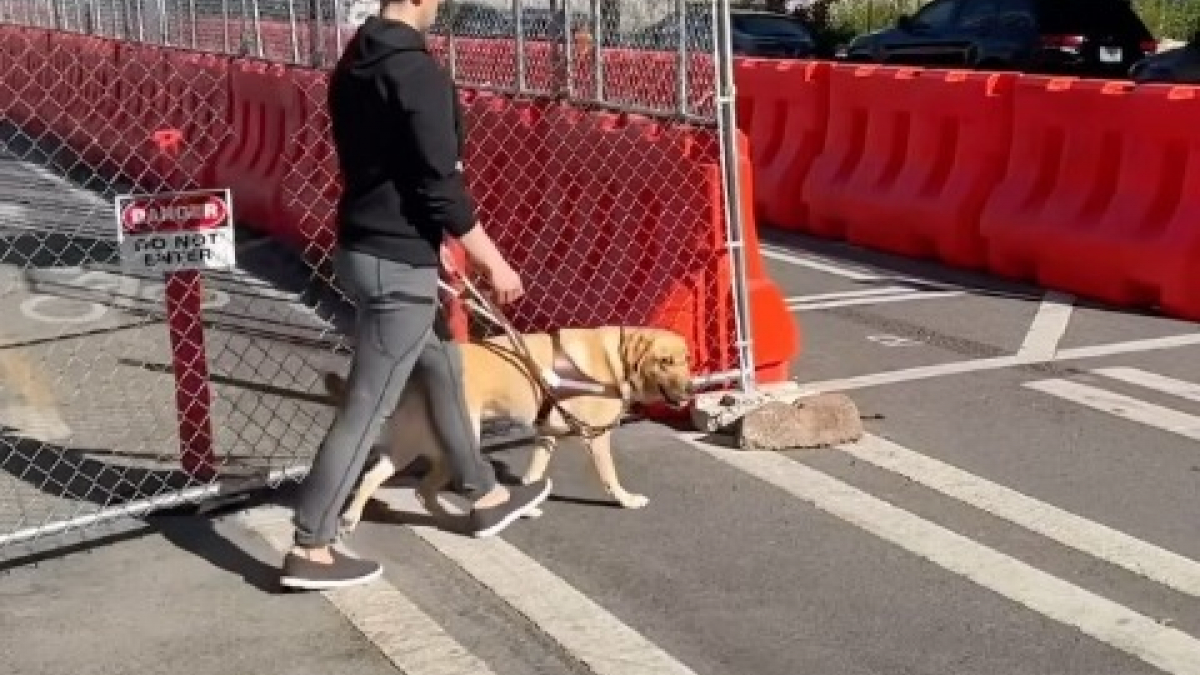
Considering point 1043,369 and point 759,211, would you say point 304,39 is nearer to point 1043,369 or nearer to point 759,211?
point 759,211

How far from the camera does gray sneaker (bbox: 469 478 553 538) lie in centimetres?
554

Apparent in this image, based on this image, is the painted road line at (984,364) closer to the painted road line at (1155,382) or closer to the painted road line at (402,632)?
the painted road line at (1155,382)

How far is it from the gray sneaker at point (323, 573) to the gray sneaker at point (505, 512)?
0.52m

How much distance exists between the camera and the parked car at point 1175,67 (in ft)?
55.8

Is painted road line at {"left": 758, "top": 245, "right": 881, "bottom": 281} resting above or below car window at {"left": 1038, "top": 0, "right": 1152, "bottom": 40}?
below

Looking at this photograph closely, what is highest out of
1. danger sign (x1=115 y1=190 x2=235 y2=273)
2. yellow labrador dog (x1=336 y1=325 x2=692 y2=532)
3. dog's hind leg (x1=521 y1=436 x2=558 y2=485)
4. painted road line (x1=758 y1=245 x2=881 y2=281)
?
danger sign (x1=115 y1=190 x2=235 y2=273)

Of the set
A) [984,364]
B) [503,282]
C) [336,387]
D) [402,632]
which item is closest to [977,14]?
[984,364]

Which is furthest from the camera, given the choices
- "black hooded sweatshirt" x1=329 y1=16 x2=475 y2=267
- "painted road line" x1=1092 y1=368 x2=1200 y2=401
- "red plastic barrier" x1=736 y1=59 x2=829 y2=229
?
"red plastic barrier" x1=736 y1=59 x2=829 y2=229

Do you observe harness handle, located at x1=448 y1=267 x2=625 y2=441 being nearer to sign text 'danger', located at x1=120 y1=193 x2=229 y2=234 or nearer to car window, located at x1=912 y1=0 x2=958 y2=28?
sign text 'danger', located at x1=120 y1=193 x2=229 y2=234

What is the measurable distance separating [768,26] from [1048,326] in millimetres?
17096

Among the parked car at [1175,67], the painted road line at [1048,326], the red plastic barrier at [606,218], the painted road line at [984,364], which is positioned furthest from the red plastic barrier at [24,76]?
the painted road line at [984,364]

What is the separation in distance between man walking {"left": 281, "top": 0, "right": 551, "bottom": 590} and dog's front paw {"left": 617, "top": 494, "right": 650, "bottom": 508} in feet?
2.89

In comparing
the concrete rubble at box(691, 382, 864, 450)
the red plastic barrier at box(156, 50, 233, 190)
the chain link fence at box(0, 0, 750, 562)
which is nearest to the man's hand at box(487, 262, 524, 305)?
the chain link fence at box(0, 0, 750, 562)

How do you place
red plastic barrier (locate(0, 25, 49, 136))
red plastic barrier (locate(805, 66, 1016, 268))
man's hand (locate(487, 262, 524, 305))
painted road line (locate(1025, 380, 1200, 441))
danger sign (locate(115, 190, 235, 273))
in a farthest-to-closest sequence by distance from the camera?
red plastic barrier (locate(0, 25, 49, 136))
red plastic barrier (locate(805, 66, 1016, 268))
painted road line (locate(1025, 380, 1200, 441))
danger sign (locate(115, 190, 235, 273))
man's hand (locate(487, 262, 524, 305))
